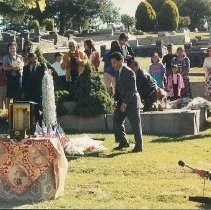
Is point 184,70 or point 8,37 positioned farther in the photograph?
point 8,37

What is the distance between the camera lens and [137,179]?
30.5 feet

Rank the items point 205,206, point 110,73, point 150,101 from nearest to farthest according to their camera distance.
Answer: point 205,206, point 150,101, point 110,73

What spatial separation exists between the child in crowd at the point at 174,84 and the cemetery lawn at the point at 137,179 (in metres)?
3.64

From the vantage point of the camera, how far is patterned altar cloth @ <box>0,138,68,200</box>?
26.1 ft

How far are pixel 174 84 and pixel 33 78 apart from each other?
4567 mm

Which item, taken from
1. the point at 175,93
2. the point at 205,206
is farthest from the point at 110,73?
the point at 205,206

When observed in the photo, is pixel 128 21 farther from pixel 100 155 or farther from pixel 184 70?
pixel 100 155

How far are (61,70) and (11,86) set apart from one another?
1.47 metres

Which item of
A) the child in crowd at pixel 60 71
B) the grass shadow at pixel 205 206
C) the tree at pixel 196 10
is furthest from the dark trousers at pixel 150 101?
the tree at pixel 196 10

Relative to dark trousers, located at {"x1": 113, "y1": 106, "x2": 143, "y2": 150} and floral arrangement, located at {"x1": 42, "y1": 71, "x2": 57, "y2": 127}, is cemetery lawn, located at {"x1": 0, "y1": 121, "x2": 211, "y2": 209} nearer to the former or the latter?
dark trousers, located at {"x1": 113, "y1": 106, "x2": 143, "y2": 150}

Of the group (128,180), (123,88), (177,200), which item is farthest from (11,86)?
(177,200)

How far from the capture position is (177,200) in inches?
319

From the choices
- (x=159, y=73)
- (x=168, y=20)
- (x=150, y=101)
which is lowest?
(x=150, y=101)

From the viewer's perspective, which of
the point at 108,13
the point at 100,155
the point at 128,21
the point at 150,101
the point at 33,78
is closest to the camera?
the point at 100,155
